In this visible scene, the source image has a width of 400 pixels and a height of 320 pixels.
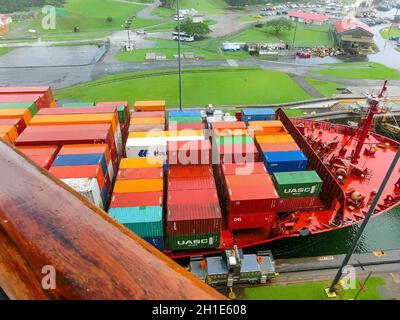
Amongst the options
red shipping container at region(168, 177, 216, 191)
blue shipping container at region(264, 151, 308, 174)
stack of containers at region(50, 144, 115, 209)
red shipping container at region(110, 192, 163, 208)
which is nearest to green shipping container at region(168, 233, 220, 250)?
red shipping container at region(110, 192, 163, 208)

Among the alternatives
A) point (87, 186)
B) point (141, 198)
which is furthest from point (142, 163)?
point (87, 186)


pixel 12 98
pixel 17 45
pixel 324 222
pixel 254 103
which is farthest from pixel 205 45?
pixel 324 222

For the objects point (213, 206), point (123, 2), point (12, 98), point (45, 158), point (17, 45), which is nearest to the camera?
point (213, 206)

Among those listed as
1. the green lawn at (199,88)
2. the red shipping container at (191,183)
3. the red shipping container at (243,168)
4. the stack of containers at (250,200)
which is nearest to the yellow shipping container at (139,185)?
the red shipping container at (191,183)

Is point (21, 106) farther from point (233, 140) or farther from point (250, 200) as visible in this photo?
point (250, 200)
